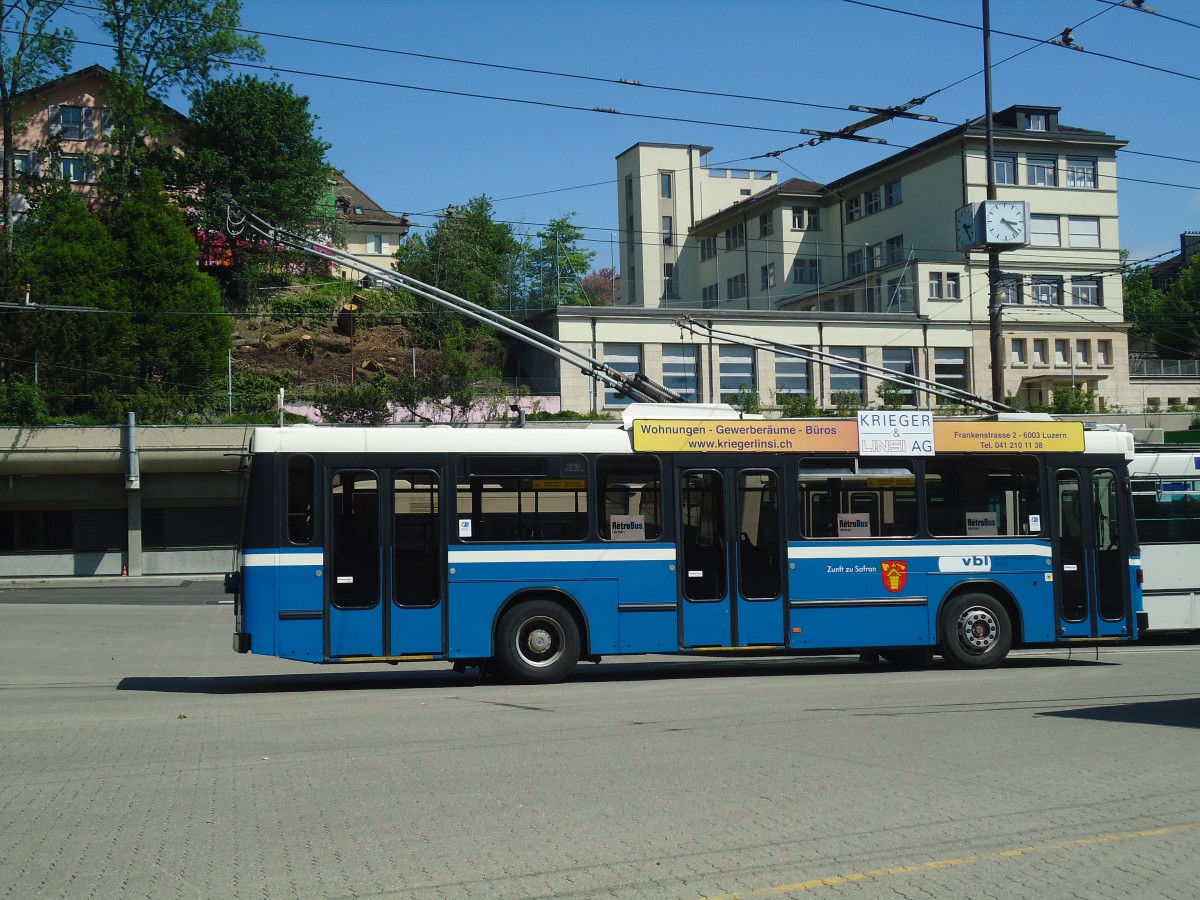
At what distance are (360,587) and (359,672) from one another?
3504mm

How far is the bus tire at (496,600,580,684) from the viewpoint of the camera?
1451cm

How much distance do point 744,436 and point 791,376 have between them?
40900 mm

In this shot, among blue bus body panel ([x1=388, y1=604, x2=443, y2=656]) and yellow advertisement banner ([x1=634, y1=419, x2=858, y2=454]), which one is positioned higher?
yellow advertisement banner ([x1=634, y1=419, x2=858, y2=454])

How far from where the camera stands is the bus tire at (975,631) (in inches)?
628

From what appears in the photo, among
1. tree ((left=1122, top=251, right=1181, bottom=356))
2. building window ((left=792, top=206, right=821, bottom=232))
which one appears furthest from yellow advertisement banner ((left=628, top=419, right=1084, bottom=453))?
tree ((left=1122, top=251, right=1181, bottom=356))

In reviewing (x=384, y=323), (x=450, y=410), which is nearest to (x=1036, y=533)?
(x=450, y=410)

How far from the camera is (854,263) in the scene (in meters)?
68.7

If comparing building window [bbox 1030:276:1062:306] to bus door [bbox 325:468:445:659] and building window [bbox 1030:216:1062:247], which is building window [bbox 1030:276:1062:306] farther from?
bus door [bbox 325:468:445:659]

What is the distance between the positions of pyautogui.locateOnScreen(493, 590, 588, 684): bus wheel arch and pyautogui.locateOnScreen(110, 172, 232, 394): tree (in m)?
37.8

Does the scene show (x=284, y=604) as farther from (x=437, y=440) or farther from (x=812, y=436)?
(x=812, y=436)

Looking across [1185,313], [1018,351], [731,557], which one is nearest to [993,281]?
[731,557]

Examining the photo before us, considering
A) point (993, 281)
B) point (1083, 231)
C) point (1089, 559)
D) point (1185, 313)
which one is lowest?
point (1089, 559)

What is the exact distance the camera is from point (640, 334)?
5466 cm

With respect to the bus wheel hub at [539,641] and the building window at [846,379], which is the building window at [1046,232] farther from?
the bus wheel hub at [539,641]
